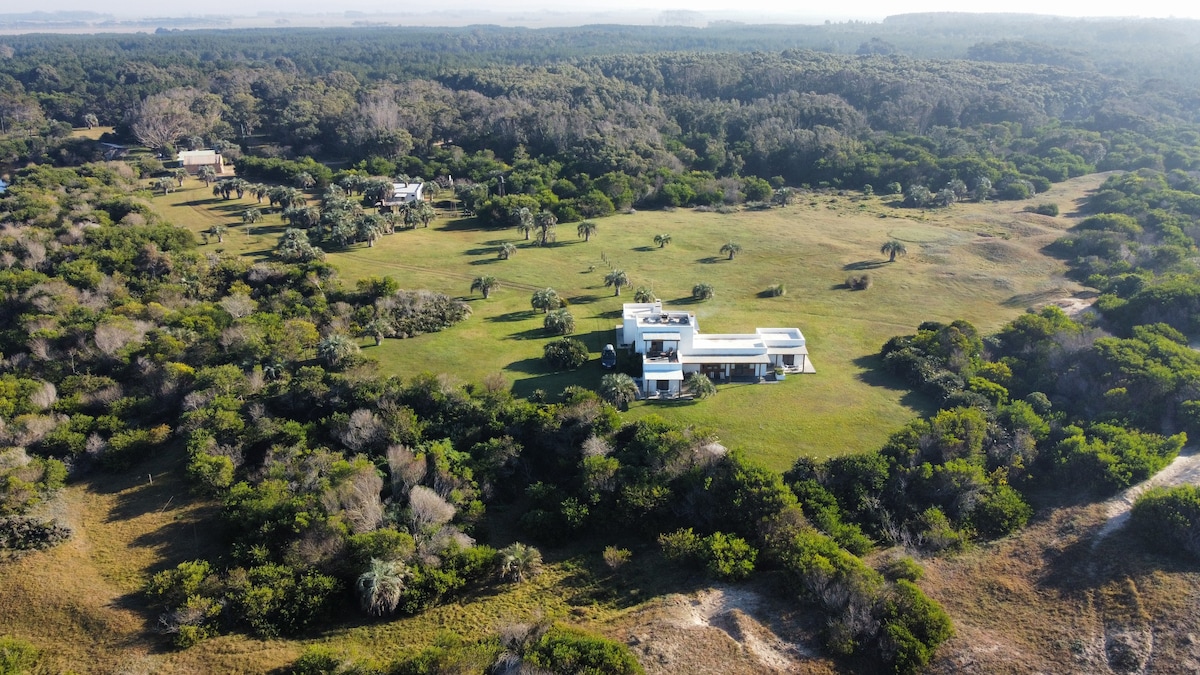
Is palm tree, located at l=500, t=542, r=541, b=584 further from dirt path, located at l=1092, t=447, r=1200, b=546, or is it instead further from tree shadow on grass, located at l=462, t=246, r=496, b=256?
tree shadow on grass, located at l=462, t=246, r=496, b=256

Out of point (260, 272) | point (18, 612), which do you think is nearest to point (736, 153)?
point (260, 272)

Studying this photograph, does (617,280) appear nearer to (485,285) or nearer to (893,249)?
(485,285)

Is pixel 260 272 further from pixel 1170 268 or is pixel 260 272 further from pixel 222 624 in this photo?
pixel 1170 268

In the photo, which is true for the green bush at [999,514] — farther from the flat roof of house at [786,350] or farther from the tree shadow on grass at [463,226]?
the tree shadow on grass at [463,226]

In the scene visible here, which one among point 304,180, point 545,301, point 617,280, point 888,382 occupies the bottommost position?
point 888,382

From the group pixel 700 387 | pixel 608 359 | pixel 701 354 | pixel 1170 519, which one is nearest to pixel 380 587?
pixel 700 387

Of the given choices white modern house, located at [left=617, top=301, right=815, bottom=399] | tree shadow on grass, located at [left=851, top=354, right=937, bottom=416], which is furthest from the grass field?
white modern house, located at [left=617, top=301, right=815, bottom=399]

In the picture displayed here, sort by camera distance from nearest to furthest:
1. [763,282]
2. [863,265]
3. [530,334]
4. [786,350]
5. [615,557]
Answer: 1. [615,557]
2. [786,350]
3. [530,334]
4. [763,282]
5. [863,265]

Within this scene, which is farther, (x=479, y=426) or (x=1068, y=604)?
(x=479, y=426)
